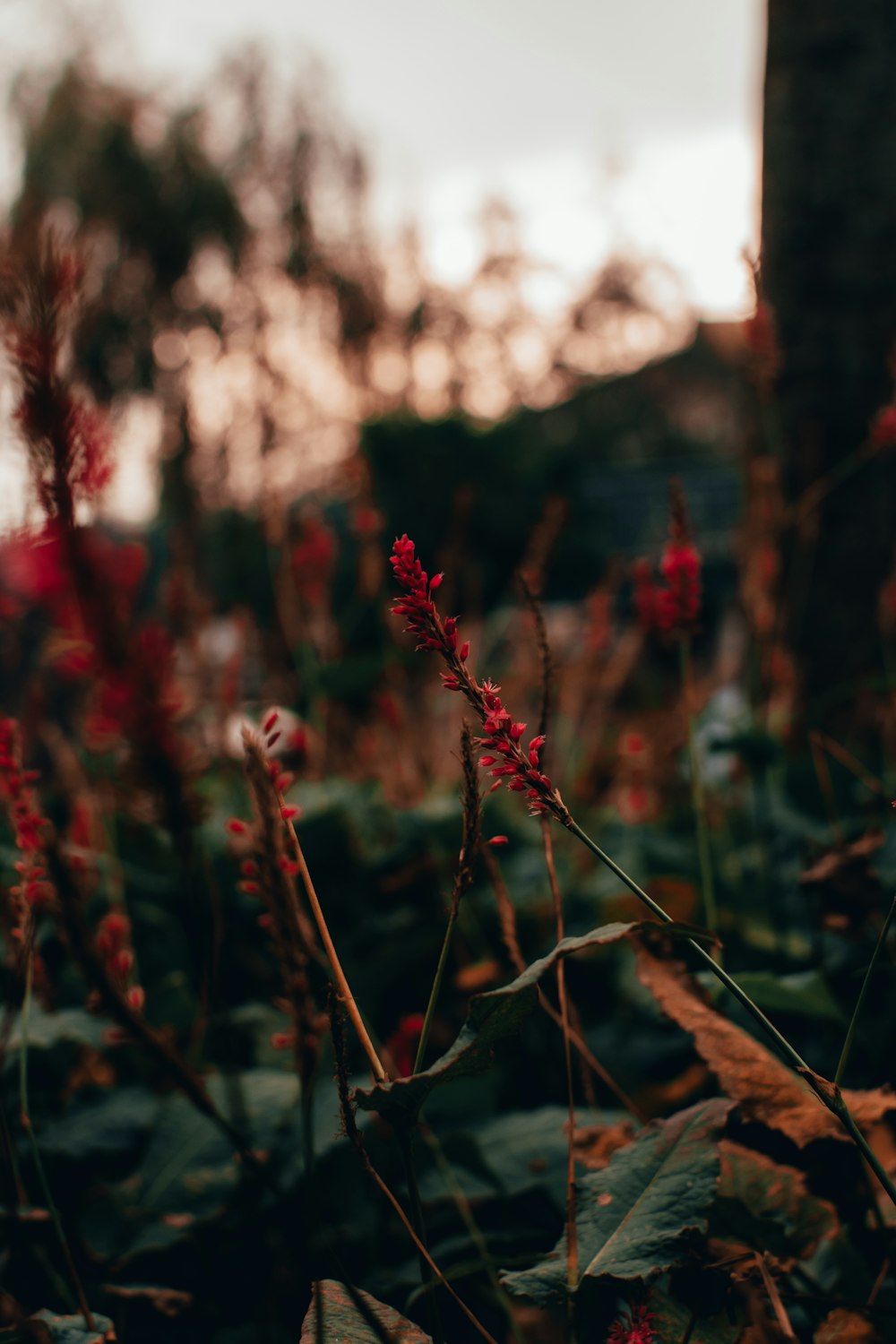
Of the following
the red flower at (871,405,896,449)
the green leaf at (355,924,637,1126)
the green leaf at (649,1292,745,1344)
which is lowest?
the green leaf at (649,1292,745,1344)

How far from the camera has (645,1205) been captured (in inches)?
29.4

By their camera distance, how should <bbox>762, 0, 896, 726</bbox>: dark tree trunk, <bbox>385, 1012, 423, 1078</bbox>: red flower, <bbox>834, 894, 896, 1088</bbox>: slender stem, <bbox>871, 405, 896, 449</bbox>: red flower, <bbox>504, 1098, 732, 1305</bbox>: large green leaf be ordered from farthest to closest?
<bbox>762, 0, 896, 726</bbox>: dark tree trunk → <bbox>871, 405, 896, 449</bbox>: red flower → <bbox>385, 1012, 423, 1078</bbox>: red flower → <bbox>504, 1098, 732, 1305</bbox>: large green leaf → <bbox>834, 894, 896, 1088</bbox>: slender stem

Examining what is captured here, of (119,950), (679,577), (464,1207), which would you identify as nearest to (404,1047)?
(464,1207)

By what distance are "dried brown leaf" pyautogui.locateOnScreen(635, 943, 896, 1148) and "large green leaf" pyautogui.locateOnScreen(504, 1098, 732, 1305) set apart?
33mm

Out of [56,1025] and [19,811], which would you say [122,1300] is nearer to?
[56,1025]

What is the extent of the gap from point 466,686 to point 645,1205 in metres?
0.44

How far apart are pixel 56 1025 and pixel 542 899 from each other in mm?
767

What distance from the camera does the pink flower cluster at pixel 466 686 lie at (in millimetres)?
590

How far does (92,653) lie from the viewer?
0.48 m

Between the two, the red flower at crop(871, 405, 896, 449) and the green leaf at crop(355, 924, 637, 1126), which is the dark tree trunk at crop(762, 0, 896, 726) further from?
the green leaf at crop(355, 924, 637, 1126)

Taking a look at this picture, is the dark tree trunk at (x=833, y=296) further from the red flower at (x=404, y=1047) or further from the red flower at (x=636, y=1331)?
the red flower at (x=636, y=1331)

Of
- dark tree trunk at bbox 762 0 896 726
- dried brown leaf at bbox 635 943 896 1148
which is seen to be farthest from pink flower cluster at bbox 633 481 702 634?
dark tree trunk at bbox 762 0 896 726

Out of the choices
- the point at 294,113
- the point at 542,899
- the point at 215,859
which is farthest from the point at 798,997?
the point at 294,113

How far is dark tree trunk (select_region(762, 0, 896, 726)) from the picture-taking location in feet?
6.64
